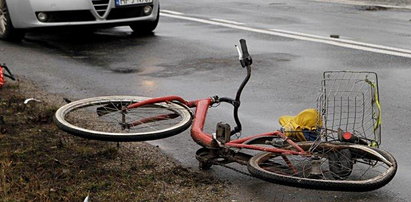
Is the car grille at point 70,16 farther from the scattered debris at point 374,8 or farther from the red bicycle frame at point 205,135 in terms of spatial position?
the scattered debris at point 374,8

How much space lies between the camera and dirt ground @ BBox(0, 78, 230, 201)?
467 centimetres

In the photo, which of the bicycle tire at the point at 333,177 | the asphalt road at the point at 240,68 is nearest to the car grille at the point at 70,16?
the asphalt road at the point at 240,68

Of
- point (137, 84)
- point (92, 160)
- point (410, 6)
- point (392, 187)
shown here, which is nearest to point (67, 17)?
point (137, 84)

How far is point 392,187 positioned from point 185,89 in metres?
3.65

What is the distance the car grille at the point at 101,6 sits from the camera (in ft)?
36.8

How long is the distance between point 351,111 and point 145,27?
20.0 feet

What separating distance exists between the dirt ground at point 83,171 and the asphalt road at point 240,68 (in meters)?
0.23

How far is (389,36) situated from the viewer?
12.1 m

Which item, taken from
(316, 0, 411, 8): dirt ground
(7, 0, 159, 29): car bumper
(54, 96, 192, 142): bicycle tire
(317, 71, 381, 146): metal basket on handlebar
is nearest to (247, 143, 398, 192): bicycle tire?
(317, 71, 381, 146): metal basket on handlebar

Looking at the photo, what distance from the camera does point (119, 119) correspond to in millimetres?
5598

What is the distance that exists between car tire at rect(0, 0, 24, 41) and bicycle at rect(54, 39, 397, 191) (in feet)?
19.8

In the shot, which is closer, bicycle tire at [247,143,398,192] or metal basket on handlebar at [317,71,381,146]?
Result: bicycle tire at [247,143,398,192]

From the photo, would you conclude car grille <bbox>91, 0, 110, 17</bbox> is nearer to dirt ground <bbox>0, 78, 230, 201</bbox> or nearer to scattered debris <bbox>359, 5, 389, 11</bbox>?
dirt ground <bbox>0, 78, 230, 201</bbox>

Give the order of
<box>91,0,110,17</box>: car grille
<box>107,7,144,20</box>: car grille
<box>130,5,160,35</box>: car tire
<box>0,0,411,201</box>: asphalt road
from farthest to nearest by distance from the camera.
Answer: <box>130,5,160,35</box>: car tire, <box>107,7,144,20</box>: car grille, <box>91,0,110,17</box>: car grille, <box>0,0,411,201</box>: asphalt road
